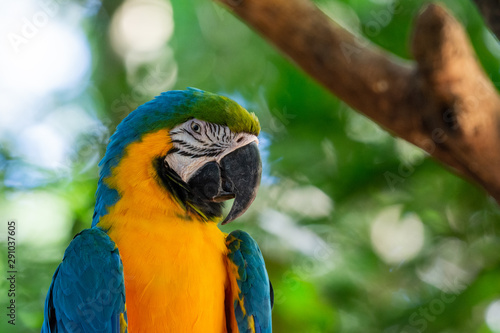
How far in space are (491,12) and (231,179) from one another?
1.48 meters

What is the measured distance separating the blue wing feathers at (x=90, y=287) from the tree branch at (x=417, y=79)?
1303mm

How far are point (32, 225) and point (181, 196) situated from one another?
8.90ft

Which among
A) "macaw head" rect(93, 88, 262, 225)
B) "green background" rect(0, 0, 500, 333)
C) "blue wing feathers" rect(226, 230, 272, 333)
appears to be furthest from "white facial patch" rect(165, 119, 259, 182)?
"green background" rect(0, 0, 500, 333)

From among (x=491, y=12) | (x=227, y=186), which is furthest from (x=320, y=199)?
(x=491, y=12)

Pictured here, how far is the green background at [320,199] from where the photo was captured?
15.0 feet

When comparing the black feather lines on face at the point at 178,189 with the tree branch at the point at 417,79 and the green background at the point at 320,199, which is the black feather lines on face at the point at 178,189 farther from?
the green background at the point at 320,199

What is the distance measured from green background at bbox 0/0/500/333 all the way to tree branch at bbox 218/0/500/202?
2.02m

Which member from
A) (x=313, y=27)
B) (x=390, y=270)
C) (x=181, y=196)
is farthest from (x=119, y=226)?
(x=390, y=270)

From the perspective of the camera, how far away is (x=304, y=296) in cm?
456

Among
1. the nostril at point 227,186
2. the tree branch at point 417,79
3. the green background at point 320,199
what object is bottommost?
the green background at point 320,199

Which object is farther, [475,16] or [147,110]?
[475,16]

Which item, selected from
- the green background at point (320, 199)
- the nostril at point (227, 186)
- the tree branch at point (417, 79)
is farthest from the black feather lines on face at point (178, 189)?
the green background at point (320, 199)

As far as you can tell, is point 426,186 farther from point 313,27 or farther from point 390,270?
point 313,27

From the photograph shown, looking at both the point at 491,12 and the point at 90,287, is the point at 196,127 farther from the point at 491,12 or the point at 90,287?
the point at 491,12
